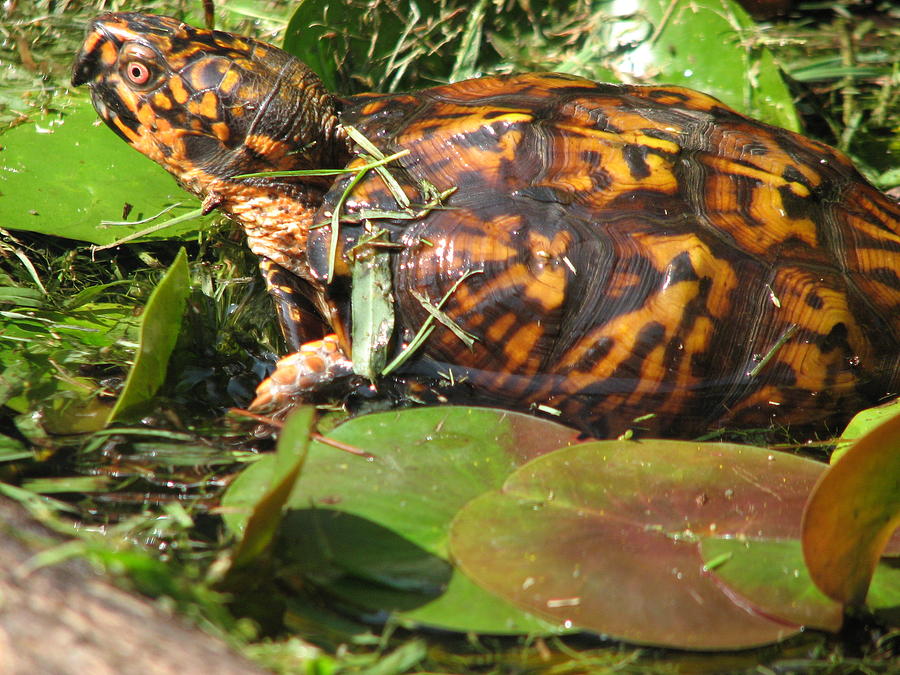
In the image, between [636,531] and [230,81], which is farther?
[230,81]

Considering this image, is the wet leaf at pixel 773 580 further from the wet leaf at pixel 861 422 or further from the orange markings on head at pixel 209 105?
the orange markings on head at pixel 209 105

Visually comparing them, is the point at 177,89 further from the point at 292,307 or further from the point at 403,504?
the point at 403,504

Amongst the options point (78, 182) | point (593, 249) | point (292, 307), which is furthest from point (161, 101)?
point (593, 249)

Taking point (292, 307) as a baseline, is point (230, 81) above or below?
above

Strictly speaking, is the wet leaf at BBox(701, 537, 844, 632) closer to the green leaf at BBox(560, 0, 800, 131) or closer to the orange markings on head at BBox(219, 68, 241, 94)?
the orange markings on head at BBox(219, 68, 241, 94)

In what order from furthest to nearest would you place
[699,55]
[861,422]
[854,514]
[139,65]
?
[699,55] < [139,65] < [861,422] < [854,514]

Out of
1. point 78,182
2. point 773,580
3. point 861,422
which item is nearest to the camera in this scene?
point 773,580
